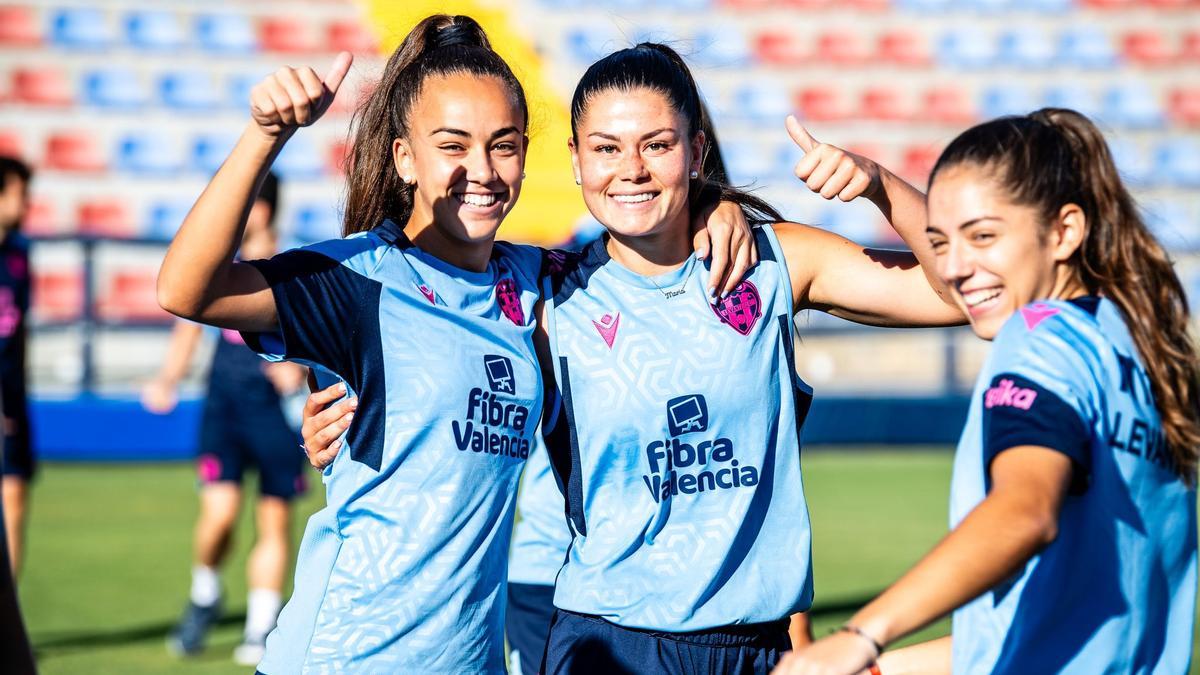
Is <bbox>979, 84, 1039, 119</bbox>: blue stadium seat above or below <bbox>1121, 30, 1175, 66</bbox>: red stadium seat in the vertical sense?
below

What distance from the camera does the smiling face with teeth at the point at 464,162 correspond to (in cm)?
270

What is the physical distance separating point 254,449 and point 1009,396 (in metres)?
4.85

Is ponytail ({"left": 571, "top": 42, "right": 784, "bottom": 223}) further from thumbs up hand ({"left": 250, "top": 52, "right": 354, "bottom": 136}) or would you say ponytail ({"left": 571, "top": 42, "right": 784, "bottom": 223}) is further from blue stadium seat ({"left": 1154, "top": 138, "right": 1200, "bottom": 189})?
blue stadium seat ({"left": 1154, "top": 138, "right": 1200, "bottom": 189})

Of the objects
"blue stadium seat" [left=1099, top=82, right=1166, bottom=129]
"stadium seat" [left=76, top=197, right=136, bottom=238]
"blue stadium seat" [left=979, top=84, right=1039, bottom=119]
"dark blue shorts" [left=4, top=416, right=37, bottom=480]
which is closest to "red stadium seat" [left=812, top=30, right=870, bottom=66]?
"blue stadium seat" [left=979, top=84, right=1039, bottom=119]

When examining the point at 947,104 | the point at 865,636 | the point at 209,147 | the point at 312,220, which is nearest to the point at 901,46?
the point at 947,104

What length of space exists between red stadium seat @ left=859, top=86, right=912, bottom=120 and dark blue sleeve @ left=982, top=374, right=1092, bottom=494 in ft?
53.1

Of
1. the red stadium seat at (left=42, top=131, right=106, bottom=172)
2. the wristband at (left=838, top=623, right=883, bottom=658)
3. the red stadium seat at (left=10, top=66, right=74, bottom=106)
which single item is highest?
the red stadium seat at (left=10, top=66, right=74, bottom=106)

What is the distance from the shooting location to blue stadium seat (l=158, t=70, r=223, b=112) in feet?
53.2

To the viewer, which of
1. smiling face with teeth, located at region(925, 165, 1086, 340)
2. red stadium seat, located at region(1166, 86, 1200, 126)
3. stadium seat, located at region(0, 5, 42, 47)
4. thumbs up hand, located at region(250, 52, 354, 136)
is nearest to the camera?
smiling face with teeth, located at region(925, 165, 1086, 340)

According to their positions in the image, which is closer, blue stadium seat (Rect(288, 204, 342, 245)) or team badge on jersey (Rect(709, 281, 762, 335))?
team badge on jersey (Rect(709, 281, 762, 335))

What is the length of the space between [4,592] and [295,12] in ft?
52.1

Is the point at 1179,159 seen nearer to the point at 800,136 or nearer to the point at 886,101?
the point at 886,101

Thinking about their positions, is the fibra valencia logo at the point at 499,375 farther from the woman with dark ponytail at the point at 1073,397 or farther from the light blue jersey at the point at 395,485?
the woman with dark ponytail at the point at 1073,397

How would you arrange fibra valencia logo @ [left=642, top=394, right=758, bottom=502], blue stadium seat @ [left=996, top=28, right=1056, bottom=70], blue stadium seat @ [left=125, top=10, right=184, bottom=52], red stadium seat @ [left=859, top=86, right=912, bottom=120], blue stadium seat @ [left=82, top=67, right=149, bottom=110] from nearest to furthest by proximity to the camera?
fibra valencia logo @ [left=642, top=394, right=758, bottom=502] → blue stadium seat @ [left=82, top=67, right=149, bottom=110] → blue stadium seat @ [left=125, top=10, right=184, bottom=52] → red stadium seat @ [left=859, top=86, right=912, bottom=120] → blue stadium seat @ [left=996, top=28, right=1056, bottom=70]
